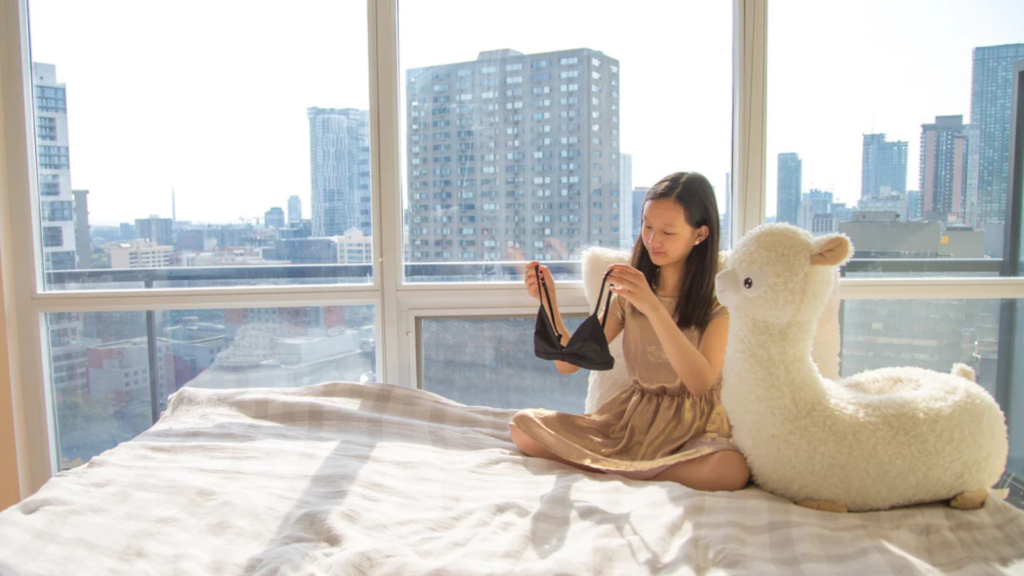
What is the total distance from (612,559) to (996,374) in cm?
194

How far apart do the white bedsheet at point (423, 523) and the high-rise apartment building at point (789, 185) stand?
121 cm

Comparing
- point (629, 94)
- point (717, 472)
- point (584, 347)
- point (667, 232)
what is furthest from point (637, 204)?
point (717, 472)

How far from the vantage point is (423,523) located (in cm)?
114

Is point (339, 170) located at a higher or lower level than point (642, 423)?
higher

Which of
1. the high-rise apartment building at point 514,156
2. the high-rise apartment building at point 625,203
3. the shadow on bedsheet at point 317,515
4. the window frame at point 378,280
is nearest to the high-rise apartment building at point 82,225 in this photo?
the window frame at point 378,280

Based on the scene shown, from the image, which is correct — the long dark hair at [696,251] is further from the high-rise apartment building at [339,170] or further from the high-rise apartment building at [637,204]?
the high-rise apartment building at [339,170]

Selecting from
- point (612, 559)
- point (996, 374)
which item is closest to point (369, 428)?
point (612, 559)

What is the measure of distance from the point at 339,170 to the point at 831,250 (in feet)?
5.07

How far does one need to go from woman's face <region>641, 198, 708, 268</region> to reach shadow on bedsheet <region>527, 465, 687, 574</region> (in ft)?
2.08

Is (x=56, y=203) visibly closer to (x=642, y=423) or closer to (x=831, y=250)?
(x=642, y=423)

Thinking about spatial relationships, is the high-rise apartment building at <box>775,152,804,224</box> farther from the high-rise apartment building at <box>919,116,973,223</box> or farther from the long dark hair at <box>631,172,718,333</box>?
the long dark hair at <box>631,172,718,333</box>

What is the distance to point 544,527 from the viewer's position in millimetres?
1115

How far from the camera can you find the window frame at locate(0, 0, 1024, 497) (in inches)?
84.0

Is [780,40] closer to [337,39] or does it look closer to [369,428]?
[337,39]
